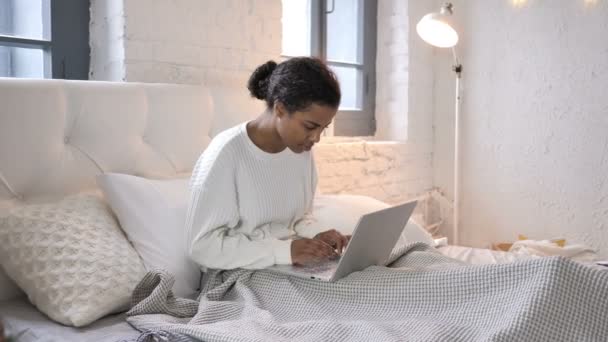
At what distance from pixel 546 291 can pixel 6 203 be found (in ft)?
3.64

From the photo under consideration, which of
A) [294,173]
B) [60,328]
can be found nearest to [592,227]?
[294,173]

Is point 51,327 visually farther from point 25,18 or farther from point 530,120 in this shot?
point 530,120

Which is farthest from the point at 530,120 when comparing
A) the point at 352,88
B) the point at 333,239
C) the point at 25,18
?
the point at 25,18

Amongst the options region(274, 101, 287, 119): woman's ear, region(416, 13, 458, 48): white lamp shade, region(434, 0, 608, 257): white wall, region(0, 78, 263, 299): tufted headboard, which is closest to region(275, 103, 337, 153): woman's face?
region(274, 101, 287, 119): woman's ear

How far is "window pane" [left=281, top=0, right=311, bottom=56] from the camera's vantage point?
266 cm

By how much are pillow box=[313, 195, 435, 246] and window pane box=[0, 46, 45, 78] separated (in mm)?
924

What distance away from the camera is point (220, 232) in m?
1.39

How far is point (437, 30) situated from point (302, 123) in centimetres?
122

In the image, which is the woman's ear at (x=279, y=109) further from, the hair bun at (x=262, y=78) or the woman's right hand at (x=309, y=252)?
the woman's right hand at (x=309, y=252)

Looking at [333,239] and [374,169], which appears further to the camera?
[374,169]

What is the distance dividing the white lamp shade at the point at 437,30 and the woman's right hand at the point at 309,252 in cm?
135

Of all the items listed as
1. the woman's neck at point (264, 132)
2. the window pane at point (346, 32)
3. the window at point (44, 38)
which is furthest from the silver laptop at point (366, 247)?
the window pane at point (346, 32)

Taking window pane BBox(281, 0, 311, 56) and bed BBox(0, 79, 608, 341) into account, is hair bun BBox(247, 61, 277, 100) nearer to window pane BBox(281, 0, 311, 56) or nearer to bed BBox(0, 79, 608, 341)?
bed BBox(0, 79, 608, 341)

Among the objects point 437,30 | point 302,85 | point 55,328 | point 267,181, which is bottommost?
point 55,328
